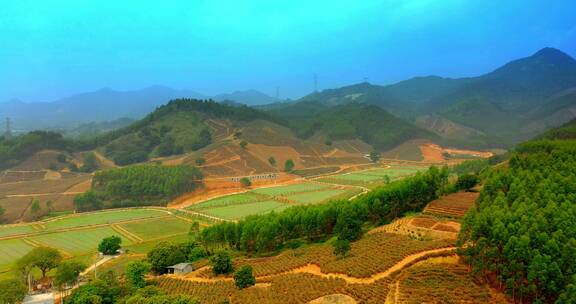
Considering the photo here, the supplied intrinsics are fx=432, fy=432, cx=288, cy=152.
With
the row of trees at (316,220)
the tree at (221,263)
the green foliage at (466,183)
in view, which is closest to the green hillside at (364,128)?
the green foliage at (466,183)

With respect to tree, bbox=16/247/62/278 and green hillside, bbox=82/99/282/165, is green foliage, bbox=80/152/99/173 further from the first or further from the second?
tree, bbox=16/247/62/278

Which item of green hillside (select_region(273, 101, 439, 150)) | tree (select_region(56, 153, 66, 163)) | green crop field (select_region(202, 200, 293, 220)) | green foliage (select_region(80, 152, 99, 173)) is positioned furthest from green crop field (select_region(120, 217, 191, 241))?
green hillside (select_region(273, 101, 439, 150))

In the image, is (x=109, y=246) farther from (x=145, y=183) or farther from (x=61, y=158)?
(x=61, y=158)

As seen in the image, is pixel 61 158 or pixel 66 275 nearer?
pixel 66 275

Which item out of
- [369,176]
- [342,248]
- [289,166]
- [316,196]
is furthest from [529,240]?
[289,166]

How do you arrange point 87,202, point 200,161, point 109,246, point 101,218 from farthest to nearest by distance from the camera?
point 200,161
point 87,202
point 101,218
point 109,246
